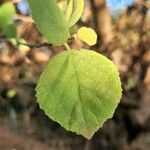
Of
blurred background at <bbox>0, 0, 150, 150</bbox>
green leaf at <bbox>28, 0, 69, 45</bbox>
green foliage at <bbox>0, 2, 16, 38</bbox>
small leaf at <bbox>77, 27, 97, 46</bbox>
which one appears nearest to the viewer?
green leaf at <bbox>28, 0, 69, 45</bbox>

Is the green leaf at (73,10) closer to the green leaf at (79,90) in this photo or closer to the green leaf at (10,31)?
the green leaf at (79,90)

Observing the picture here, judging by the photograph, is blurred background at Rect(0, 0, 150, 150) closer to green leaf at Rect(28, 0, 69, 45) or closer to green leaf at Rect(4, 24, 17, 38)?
green leaf at Rect(4, 24, 17, 38)

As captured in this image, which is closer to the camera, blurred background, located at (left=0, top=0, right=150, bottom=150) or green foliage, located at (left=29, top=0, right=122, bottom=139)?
green foliage, located at (left=29, top=0, right=122, bottom=139)

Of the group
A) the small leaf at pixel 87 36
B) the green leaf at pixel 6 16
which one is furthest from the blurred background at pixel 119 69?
the small leaf at pixel 87 36

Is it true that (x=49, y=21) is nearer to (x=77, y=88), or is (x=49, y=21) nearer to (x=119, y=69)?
(x=77, y=88)

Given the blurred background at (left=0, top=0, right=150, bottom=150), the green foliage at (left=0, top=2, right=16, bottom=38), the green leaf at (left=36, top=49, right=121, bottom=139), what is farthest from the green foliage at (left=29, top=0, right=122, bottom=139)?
the blurred background at (left=0, top=0, right=150, bottom=150)

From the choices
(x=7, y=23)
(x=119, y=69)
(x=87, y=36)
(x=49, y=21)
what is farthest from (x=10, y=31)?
(x=119, y=69)
